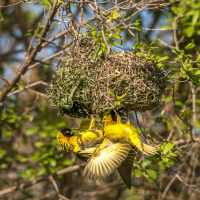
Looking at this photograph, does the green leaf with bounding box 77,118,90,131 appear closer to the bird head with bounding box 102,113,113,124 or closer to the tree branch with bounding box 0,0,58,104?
the bird head with bounding box 102,113,113,124

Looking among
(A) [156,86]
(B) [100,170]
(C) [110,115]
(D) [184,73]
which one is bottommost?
(B) [100,170]

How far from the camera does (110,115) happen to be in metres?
2.51

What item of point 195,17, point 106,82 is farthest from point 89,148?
point 195,17

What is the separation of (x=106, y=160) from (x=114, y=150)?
0.39 ft

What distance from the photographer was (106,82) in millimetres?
2258

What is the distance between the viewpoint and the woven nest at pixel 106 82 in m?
2.25

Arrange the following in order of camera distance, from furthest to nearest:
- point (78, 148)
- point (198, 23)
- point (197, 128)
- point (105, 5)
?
point (105, 5) → point (197, 128) → point (198, 23) → point (78, 148)

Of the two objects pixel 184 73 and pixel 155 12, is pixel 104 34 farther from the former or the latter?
pixel 155 12

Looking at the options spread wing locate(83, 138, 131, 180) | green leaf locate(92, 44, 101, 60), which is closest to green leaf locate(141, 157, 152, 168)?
spread wing locate(83, 138, 131, 180)

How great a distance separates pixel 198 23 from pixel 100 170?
295cm

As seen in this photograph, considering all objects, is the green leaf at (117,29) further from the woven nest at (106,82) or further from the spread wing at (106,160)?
the spread wing at (106,160)

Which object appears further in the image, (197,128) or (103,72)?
(197,128)

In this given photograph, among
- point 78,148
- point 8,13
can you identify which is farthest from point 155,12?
point 78,148

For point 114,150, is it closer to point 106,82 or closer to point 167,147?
point 167,147
